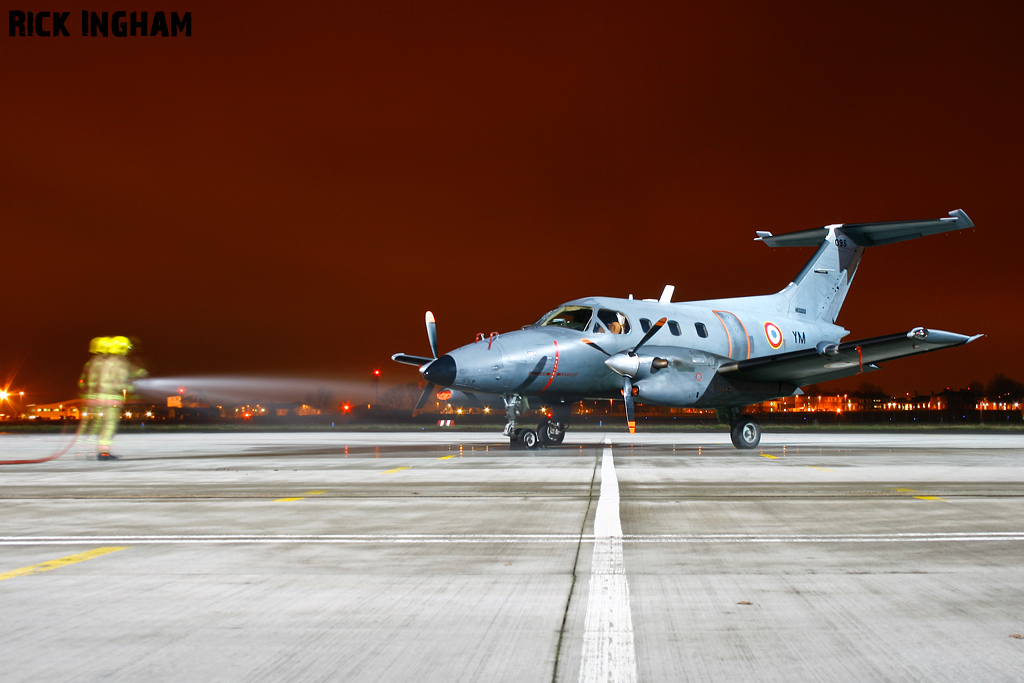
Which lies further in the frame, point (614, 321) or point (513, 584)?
point (614, 321)

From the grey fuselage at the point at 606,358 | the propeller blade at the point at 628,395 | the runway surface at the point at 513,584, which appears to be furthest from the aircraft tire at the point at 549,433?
the runway surface at the point at 513,584

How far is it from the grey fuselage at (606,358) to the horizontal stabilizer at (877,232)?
722 cm

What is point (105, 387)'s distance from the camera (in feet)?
58.6

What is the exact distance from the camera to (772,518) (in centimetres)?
803

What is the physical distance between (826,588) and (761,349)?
20.7 m

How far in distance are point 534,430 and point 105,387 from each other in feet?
35.3

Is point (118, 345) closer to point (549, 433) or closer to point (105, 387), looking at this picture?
point (105, 387)

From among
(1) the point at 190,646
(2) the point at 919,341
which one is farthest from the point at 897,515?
(2) the point at 919,341

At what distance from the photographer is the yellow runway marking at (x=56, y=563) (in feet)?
17.5

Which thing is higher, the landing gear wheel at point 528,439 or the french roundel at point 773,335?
the french roundel at point 773,335

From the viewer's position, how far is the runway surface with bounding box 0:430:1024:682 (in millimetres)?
3531

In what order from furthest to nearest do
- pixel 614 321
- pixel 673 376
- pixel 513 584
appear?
1. pixel 614 321
2. pixel 673 376
3. pixel 513 584

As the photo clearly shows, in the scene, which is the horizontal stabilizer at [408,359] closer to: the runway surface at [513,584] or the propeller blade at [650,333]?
the propeller blade at [650,333]

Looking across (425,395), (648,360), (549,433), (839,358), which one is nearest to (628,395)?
(648,360)
